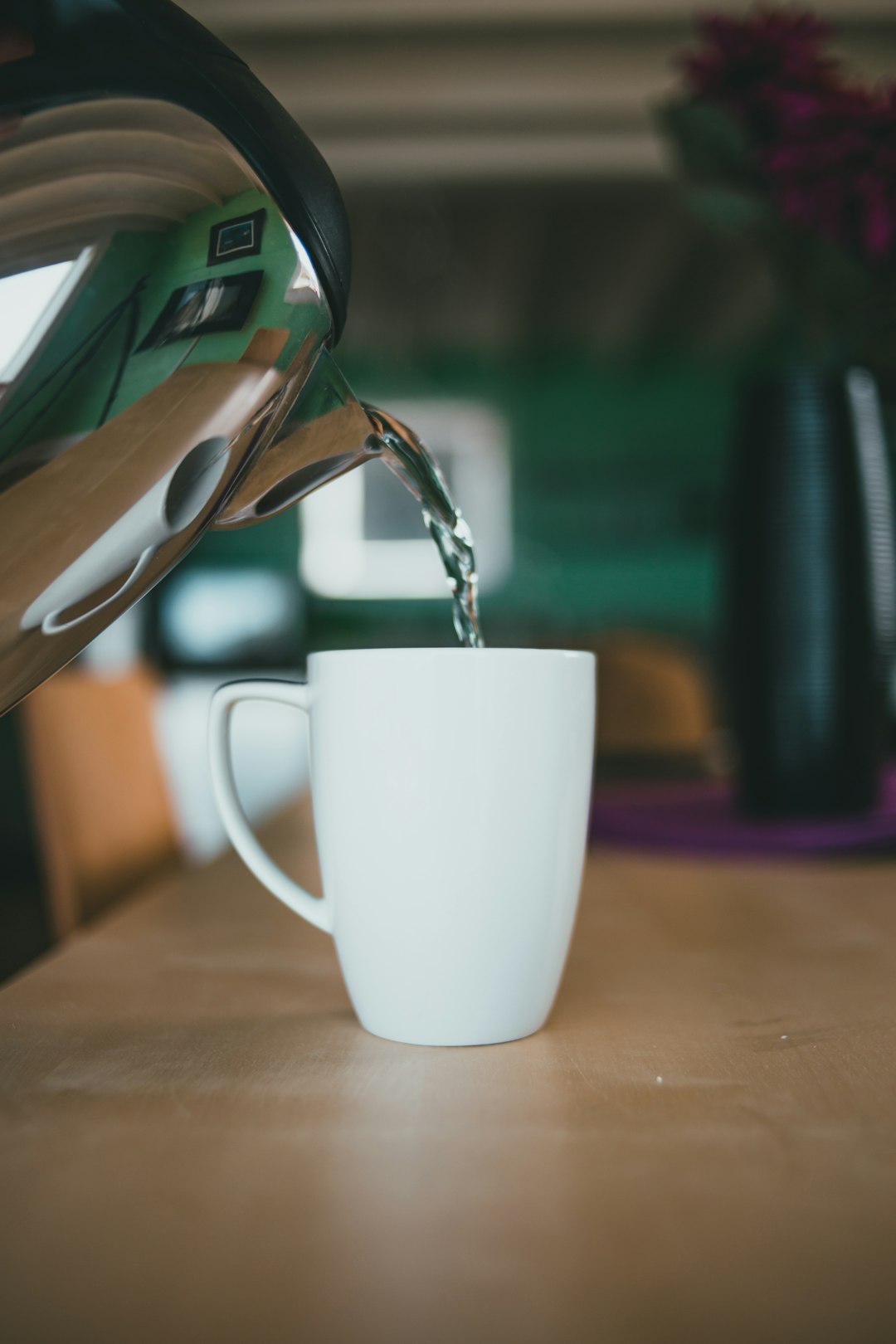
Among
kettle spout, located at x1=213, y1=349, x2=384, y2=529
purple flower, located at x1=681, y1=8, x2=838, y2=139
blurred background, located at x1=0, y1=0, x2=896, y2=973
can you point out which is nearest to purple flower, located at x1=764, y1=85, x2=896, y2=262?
purple flower, located at x1=681, y1=8, x2=838, y2=139

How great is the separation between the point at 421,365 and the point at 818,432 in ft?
15.7

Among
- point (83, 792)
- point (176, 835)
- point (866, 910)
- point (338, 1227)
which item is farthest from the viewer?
point (176, 835)

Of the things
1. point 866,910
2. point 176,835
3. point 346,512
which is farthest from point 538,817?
point 346,512

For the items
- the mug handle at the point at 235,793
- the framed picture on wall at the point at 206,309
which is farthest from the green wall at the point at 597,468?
the framed picture on wall at the point at 206,309

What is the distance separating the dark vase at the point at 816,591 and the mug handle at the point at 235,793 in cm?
43

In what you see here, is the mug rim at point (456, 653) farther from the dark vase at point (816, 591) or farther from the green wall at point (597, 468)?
the green wall at point (597, 468)

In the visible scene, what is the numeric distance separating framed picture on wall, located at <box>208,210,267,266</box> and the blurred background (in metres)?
1.84

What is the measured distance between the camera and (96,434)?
270mm

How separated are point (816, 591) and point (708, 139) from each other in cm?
32

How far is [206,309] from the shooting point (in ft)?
0.89

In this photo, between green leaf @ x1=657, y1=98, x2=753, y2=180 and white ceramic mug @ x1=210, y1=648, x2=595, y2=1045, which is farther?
green leaf @ x1=657, y1=98, x2=753, y2=180

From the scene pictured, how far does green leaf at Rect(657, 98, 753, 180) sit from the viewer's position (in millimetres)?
701

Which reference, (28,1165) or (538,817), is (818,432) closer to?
(538,817)

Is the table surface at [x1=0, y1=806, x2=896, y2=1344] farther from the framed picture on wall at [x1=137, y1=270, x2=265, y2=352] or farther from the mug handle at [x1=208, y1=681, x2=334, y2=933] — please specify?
the framed picture on wall at [x1=137, y1=270, x2=265, y2=352]
